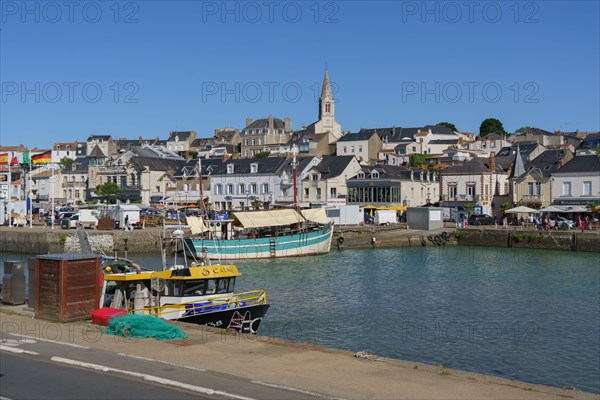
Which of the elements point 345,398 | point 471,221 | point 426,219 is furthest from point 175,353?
point 471,221

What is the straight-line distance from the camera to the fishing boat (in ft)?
73.2

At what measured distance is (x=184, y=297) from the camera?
75.8ft

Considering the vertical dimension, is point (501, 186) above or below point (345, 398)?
above

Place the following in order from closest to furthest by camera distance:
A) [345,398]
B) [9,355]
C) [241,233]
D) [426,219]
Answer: [345,398]
[9,355]
[241,233]
[426,219]

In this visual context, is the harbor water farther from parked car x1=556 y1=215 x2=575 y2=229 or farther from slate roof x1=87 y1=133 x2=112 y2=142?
slate roof x1=87 y1=133 x2=112 y2=142

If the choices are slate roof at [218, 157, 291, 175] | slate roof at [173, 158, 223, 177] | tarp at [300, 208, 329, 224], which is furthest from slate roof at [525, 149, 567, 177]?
slate roof at [173, 158, 223, 177]

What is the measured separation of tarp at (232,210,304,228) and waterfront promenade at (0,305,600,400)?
36.5 m

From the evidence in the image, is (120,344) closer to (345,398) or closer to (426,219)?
(345,398)

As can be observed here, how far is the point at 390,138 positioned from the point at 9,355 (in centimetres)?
12667

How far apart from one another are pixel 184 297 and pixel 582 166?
58714mm

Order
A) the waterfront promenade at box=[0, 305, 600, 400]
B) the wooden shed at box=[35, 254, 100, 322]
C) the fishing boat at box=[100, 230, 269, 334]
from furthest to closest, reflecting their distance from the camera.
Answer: the fishing boat at box=[100, 230, 269, 334], the wooden shed at box=[35, 254, 100, 322], the waterfront promenade at box=[0, 305, 600, 400]

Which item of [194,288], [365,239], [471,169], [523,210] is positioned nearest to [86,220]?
[365,239]

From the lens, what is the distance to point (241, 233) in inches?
2295

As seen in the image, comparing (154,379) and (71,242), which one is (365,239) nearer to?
(71,242)
